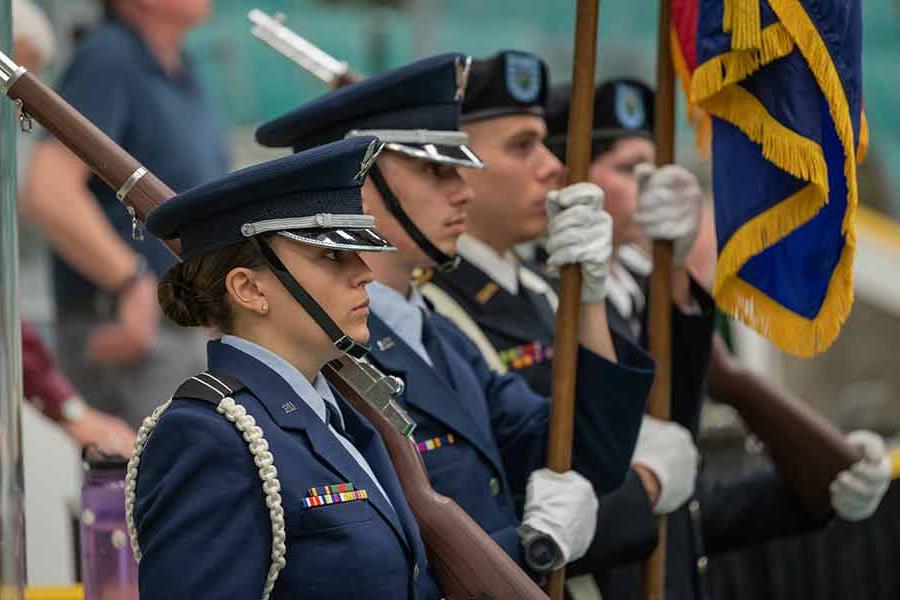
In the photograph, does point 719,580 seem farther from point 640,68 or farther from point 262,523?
point 640,68

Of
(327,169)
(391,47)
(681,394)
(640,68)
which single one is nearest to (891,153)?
(640,68)

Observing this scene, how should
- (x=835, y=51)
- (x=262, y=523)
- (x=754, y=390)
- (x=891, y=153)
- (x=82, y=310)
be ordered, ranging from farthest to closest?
1. (x=891, y=153)
2. (x=82, y=310)
3. (x=754, y=390)
4. (x=835, y=51)
5. (x=262, y=523)

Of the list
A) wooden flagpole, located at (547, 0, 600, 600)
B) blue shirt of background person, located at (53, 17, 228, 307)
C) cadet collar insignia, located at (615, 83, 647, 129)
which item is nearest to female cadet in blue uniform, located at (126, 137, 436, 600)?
wooden flagpole, located at (547, 0, 600, 600)

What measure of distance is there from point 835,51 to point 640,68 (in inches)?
228

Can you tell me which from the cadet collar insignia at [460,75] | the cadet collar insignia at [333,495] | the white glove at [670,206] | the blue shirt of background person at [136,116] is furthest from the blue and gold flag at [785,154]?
the blue shirt of background person at [136,116]

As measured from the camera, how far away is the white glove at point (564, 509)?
342 centimetres

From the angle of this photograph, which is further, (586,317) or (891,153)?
(891,153)

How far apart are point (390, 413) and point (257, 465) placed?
0.45 m

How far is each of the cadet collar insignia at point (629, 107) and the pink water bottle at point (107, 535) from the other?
5.83ft

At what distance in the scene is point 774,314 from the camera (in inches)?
149

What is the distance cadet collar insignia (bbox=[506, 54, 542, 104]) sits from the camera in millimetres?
4031

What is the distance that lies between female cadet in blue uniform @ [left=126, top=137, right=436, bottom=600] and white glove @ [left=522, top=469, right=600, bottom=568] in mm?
571

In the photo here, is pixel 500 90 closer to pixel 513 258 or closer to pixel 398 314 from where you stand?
pixel 513 258

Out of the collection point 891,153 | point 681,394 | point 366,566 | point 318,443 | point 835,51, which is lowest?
point 366,566
